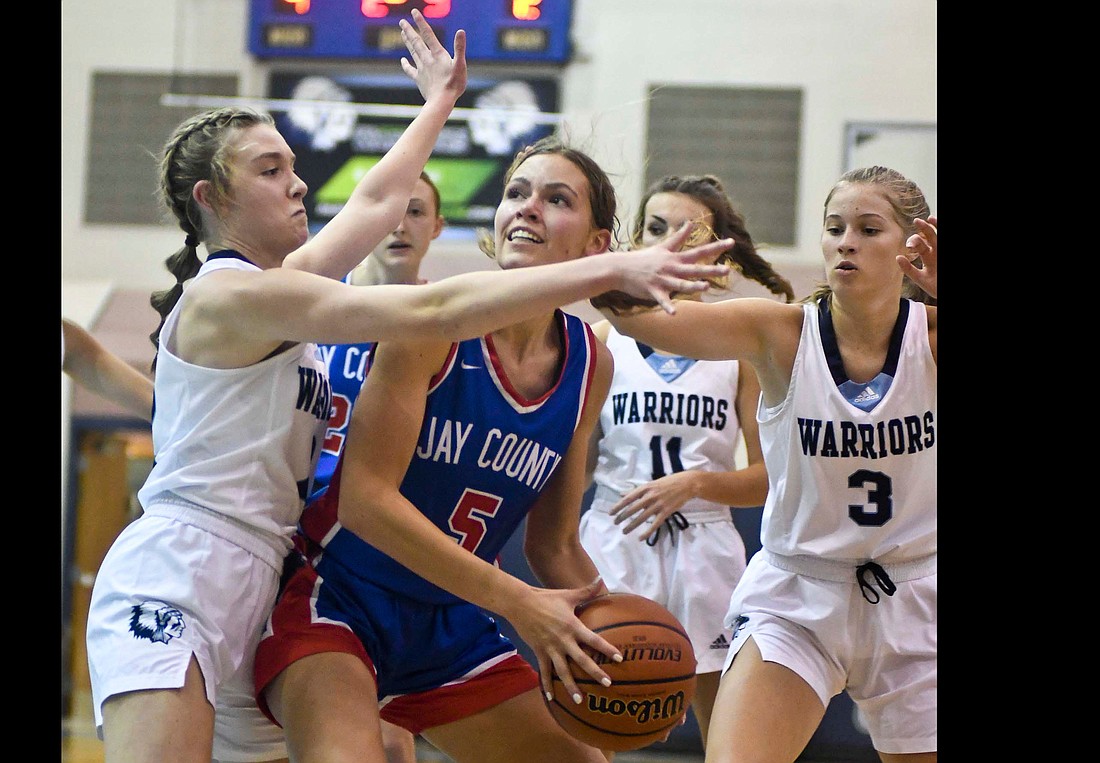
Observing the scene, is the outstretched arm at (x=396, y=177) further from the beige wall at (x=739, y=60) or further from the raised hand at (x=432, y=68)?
the beige wall at (x=739, y=60)

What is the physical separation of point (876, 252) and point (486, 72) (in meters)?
4.83

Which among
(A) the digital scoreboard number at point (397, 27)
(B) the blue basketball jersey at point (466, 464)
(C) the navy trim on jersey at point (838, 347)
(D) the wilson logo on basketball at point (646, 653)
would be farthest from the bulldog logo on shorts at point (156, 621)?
(A) the digital scoreboard number at point (397, 27)

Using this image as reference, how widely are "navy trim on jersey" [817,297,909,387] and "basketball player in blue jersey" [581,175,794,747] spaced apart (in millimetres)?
1013

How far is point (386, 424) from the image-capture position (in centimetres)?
274

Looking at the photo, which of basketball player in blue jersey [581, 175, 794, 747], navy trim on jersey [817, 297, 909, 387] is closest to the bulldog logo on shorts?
navy trim on jersey [817, 297, 909, 387]

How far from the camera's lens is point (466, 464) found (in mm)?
2885

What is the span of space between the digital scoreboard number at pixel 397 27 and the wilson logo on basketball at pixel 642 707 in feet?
17.8

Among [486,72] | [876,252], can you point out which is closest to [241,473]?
[876,252]

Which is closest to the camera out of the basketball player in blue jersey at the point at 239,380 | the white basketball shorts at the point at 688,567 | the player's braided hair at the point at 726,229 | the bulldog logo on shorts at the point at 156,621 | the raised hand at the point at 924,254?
the basketball player in blue jersey at the point at 239,380

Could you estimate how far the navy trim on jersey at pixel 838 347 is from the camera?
126 inches

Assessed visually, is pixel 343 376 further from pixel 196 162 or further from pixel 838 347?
pixel 838 347
